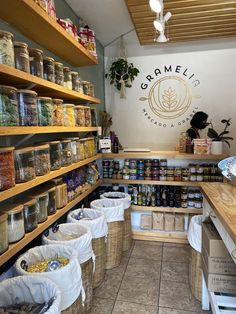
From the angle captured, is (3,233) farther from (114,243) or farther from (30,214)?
(114,243)

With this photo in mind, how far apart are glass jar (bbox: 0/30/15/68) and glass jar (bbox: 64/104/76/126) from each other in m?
0.74

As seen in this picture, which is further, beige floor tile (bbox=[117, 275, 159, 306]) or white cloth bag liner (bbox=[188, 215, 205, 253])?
beige floor tile (bbox=[117, 275, 159, 306])

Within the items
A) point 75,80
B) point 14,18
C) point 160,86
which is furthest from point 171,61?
point 14,18

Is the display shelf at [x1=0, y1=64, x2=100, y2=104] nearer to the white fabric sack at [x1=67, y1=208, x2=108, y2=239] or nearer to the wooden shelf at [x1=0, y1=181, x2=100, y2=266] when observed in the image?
the wooden shelf at [x1=0, y1=181, x2=100, y2=266]

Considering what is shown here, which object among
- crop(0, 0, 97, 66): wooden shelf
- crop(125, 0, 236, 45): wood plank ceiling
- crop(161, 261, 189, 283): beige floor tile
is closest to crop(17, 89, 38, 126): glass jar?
crop(0, 0, 97, 66): wooden shelf

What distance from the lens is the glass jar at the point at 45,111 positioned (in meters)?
1.55

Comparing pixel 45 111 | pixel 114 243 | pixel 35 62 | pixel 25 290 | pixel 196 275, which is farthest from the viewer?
pixel 114 243

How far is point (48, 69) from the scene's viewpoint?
64.8 inches

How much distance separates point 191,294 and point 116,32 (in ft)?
9.84

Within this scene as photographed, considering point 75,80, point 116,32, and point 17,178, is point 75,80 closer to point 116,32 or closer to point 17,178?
point 17,178

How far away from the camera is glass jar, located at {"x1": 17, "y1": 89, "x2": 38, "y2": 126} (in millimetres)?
1352

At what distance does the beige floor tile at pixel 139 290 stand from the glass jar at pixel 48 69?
178 centimetres

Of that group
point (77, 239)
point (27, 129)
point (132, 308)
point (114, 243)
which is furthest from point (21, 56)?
point (132, 308)

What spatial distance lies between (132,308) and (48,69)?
6.09 ft
